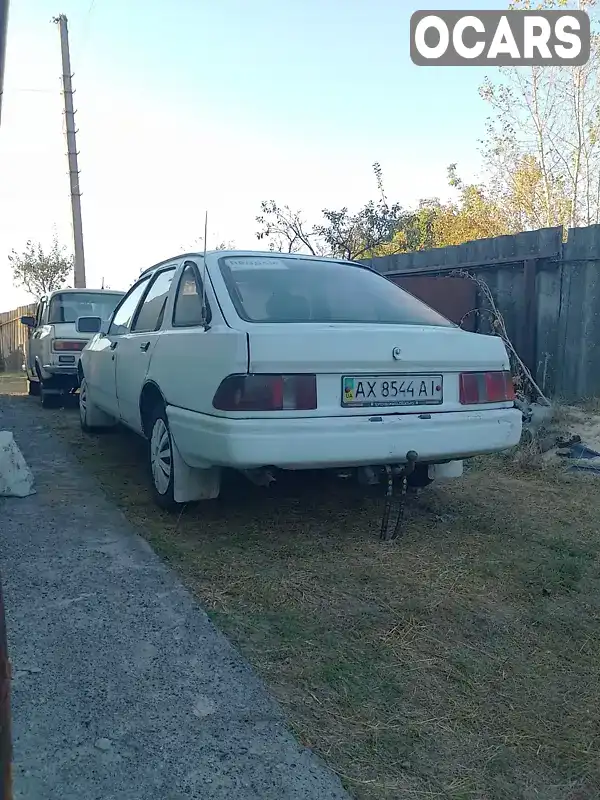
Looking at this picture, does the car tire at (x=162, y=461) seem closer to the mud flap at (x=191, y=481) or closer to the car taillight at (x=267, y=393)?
the mud flap at (x=191, y=481)

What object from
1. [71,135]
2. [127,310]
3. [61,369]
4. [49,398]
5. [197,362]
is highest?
[71,135]

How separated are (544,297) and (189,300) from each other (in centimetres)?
453

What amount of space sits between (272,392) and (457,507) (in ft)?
5.92

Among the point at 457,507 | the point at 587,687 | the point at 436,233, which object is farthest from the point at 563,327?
the point at 436,233

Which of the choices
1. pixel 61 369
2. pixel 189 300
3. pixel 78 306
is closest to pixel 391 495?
pixel 189 300

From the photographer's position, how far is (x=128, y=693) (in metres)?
2.32

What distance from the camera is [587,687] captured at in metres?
2.41

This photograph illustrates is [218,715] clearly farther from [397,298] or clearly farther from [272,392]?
[397,298]

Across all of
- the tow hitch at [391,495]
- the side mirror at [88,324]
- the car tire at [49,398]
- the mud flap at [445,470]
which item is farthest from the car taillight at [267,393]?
the car tire at [49,398]

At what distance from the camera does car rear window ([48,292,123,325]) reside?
9.84 m

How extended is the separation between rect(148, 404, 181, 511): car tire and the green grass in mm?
117

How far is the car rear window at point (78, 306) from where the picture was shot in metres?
9.84

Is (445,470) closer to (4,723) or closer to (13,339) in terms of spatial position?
(4,723)

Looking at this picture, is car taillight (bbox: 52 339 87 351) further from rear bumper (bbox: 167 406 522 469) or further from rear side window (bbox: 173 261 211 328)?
rear bumper (bbox: 167 406 522 469)
